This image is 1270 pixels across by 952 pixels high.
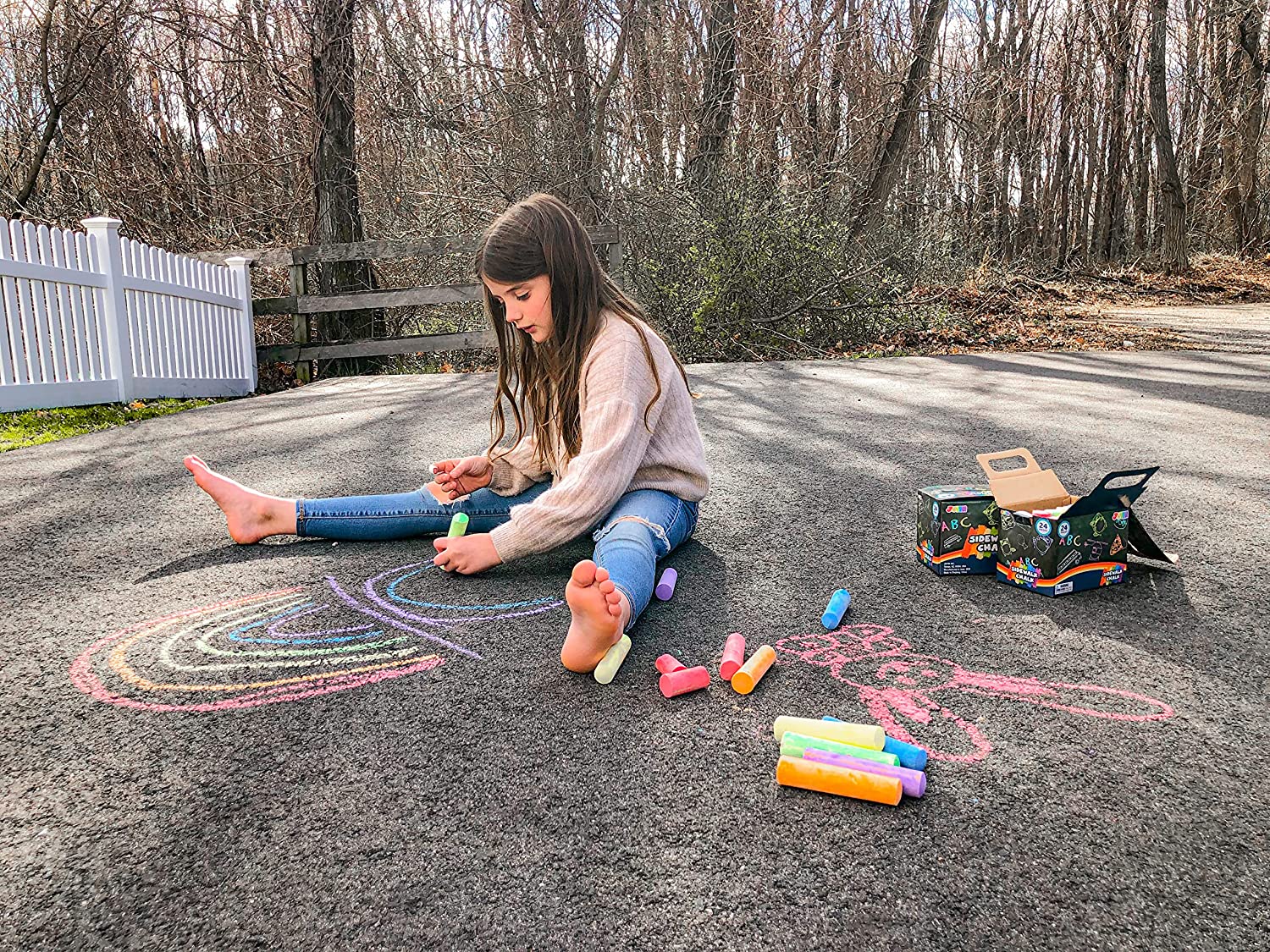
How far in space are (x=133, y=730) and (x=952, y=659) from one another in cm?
182

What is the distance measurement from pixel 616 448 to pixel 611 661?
0.69 m

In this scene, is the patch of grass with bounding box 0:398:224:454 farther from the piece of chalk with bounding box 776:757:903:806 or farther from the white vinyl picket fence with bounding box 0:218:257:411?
the piece of chalk with bounding box 776:757:903:806

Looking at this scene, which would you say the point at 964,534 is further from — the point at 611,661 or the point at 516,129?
the point at 516,129

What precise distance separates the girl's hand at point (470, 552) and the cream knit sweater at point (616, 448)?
0.04 m

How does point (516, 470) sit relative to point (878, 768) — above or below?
above

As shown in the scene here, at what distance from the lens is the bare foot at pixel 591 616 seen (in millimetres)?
1926

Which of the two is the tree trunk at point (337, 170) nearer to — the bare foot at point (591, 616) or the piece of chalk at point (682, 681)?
the bare foot at point (591, 616)

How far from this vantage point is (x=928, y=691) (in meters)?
1.97

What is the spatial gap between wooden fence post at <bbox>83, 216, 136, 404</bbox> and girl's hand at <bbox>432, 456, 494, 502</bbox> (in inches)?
215

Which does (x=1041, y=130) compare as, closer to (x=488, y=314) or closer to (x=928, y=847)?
(x=488, y=314)

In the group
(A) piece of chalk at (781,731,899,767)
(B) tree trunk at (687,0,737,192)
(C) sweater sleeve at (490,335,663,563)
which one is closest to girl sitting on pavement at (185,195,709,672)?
(C) sweater sleeve at (490,335,663,563)

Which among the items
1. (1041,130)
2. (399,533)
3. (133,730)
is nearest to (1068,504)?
(399,533)

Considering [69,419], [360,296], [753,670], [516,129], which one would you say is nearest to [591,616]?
[753,670]

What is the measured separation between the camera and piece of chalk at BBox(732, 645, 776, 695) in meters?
1.97
